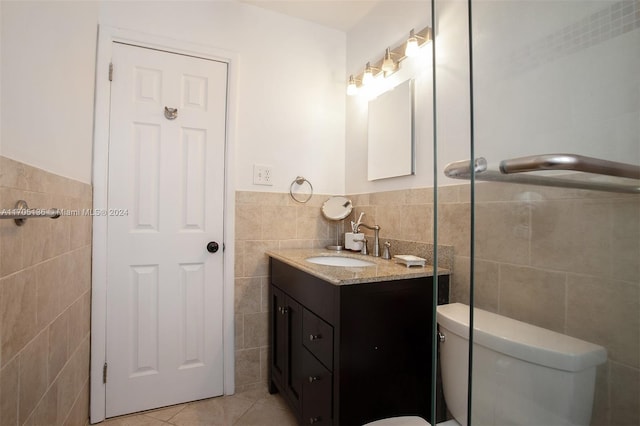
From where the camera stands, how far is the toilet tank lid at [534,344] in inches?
22.6

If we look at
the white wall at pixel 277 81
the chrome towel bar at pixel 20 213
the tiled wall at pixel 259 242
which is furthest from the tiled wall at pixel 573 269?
the white wall at pixel 277 81

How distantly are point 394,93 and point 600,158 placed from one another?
4.25ft

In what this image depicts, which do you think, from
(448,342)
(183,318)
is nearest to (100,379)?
(183,318)

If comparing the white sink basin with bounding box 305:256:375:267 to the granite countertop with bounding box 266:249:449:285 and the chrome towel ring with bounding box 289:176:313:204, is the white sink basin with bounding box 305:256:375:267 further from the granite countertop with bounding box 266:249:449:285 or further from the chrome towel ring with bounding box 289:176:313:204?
the chrome towel ring with bounding box 289:176:313:204

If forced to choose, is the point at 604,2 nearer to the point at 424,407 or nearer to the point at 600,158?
the point at 600,158

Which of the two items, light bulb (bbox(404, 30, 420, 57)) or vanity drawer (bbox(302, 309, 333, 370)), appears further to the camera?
light bulb (bbox(404, 30, 420, 57))

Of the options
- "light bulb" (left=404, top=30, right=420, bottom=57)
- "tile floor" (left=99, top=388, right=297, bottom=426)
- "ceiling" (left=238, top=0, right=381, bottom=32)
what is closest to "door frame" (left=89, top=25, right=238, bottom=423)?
"tile floor" (left=99, top=388, right=297, bottom=426)

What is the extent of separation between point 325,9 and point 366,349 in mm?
2026

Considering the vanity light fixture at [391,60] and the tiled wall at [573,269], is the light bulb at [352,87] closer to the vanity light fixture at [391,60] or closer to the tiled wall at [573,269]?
the vanity light fixture at [391,60]

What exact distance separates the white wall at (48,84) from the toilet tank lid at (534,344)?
3.81ft

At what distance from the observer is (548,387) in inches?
23.1

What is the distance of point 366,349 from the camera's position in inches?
45.6

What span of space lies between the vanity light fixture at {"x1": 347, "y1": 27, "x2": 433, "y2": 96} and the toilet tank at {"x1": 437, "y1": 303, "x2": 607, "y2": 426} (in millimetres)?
1427

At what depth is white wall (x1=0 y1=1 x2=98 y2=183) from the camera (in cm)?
80
